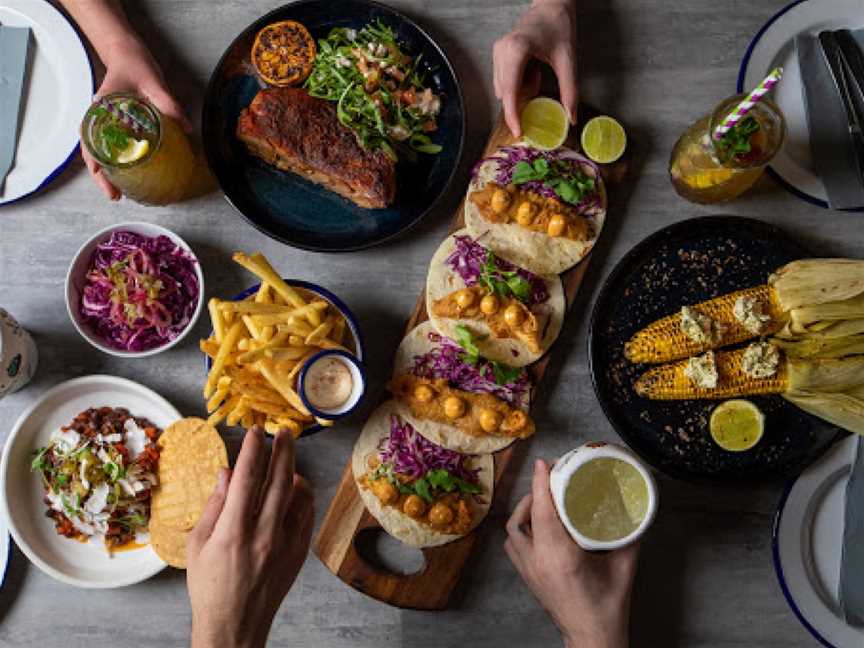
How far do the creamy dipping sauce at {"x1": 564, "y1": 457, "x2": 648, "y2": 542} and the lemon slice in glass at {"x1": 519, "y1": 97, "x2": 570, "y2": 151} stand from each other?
47.7 inches

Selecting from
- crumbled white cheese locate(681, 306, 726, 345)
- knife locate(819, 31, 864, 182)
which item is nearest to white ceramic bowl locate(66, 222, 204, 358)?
crumbled white cheese locate(681, 306, 726, 345)

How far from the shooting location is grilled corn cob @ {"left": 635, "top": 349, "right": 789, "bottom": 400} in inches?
114

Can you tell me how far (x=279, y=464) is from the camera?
245 cm

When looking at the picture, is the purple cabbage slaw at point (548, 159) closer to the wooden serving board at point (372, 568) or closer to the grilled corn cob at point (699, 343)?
the grilled corn cob at point (699, 343)

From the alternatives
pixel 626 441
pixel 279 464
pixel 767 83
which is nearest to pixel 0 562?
pixel 279 464

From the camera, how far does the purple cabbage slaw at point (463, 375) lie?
2977 millimetres

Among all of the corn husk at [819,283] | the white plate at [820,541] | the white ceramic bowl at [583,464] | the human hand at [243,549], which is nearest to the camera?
the human hand at [243,549]

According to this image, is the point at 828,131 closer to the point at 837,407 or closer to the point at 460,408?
the point at 837,407

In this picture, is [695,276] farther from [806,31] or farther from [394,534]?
[394,534]

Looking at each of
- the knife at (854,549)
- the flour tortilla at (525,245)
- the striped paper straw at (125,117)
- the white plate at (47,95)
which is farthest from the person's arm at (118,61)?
the knife at (854,549)

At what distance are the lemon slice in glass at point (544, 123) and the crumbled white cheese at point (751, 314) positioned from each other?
89cm

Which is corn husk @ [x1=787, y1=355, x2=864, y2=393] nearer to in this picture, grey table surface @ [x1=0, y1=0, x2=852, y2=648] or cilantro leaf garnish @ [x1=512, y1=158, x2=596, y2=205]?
grey table surface @ [x1=0, y1=0, x2=852, y2=648]

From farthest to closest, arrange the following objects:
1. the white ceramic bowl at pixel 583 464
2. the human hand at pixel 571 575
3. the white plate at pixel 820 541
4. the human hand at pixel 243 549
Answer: the white plate at pixel 820 541 < the human hand at pixel 571 575 < the white ceramic bowl at pixel 583 464 < the human hand at pixel 243 549

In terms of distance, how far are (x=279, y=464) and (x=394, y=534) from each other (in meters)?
0.68
